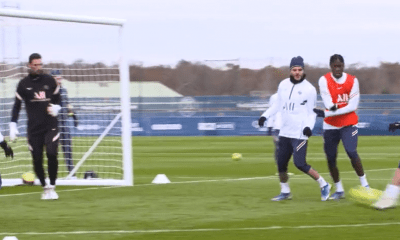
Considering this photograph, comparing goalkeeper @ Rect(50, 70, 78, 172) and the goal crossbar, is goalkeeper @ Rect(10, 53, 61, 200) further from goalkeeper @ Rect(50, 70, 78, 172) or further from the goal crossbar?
goalkeeper @ Rect(50, 70, 78, 172)

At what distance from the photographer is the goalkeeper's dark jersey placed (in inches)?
501

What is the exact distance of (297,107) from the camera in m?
12.0

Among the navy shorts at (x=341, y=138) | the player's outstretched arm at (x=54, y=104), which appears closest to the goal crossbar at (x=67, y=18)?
the player's outstretched arm at (x=54, y=104)

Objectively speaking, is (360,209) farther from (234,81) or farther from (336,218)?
(234,81)

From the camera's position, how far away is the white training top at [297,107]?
470 inches

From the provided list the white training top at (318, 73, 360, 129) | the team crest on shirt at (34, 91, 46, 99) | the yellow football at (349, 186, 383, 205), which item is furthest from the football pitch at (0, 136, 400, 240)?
the team crest on shirt at (34, 91, 46, 99)

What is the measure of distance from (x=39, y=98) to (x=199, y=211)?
3.06 meters

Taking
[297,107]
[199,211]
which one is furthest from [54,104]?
[297,107]

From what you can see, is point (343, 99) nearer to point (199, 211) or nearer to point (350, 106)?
point (350, 106)

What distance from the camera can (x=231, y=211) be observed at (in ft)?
36.8

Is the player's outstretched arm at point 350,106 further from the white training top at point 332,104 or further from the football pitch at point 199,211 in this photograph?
the football pitch at point 199,211

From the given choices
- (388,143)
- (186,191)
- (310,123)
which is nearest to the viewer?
(310,123)

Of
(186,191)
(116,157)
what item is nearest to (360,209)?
(186,191)

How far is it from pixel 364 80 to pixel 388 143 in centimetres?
1662
